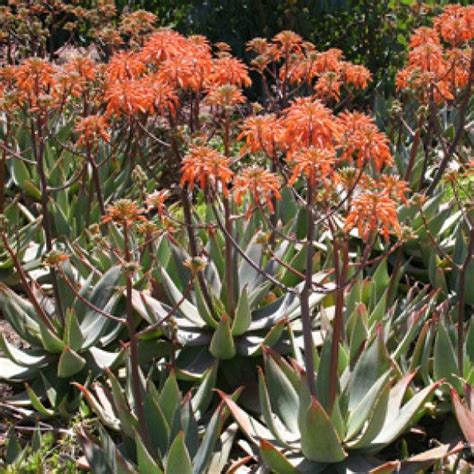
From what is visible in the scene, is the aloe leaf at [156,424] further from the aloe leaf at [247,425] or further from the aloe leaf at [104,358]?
the aloe leaf at [104,358]

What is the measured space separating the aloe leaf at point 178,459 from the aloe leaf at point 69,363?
915 mm

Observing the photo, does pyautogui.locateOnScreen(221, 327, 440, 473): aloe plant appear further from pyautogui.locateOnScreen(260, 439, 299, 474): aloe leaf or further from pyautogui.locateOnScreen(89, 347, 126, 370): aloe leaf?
pyautogui.locateOnScreen(89, 347, 126, 370): aloe leaf

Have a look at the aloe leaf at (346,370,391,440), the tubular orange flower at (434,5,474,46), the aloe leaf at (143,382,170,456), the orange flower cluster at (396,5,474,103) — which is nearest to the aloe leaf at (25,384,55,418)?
the aloe leaf at (143,382,170,456)

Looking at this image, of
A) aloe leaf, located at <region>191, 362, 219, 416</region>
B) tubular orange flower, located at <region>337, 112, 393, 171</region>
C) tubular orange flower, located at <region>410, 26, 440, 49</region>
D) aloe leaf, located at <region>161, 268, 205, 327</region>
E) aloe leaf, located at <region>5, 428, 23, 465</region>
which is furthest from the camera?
tubular orange flower, located at <region>410, 26, 440, 49</region>

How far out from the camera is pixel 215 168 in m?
3.24

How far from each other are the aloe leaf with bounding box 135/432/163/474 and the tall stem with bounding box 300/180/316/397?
65 cm

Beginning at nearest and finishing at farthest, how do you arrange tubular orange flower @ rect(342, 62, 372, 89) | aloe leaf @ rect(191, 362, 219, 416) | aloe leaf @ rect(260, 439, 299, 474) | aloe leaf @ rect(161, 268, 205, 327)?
aloe leaf @ rect(260, 439, 299, 474)
aloe leaf @ rect(191, 362, 219, 416)
aloe leaf @ rect(161, 268, 205, 327)
tubular orange flower @ rect(342, 62, 372, 89)

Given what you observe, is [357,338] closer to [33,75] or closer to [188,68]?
[188,68]

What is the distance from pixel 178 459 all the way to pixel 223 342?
2.74 ft

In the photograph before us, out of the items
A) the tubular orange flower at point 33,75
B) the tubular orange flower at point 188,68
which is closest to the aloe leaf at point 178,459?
the tubular orange flower at point 188,68

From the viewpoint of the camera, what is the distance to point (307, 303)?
3.40 meters

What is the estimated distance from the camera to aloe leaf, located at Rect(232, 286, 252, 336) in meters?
4.15

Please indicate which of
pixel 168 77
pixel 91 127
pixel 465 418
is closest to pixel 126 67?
pixel 91 127

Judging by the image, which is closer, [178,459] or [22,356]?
[178,459]
